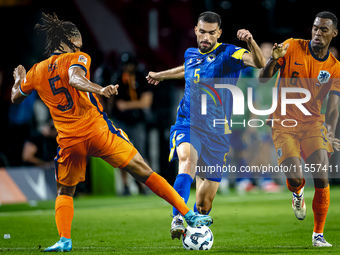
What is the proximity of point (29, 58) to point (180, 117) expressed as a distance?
10442 mm

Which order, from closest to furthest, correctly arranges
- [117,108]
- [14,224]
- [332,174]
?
[14,224], [117,108], [332,174]

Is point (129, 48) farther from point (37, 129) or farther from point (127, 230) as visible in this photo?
point (127, 230)

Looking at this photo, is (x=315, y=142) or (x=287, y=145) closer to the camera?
(x=315, y=142)

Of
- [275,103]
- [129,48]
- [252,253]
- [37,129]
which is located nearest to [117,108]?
[37,129]

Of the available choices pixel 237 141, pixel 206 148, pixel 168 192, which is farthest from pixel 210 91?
pixel 237 141

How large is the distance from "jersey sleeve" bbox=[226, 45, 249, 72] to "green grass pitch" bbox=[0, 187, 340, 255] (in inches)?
73.6

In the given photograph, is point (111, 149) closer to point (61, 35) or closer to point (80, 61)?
point (80, 61)

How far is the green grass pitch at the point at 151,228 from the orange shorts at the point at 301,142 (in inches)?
37.6

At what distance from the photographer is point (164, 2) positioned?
15.9 meters

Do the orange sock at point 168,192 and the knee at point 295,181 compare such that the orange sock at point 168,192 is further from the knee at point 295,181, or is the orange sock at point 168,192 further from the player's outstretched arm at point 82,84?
the knee at point 295,181

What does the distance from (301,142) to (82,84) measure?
2.71 metres

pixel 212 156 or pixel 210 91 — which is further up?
pixel 210 91

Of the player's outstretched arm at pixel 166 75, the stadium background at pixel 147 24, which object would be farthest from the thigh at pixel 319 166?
the stadium background at pixel 147 24

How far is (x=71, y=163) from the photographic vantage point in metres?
5.26
